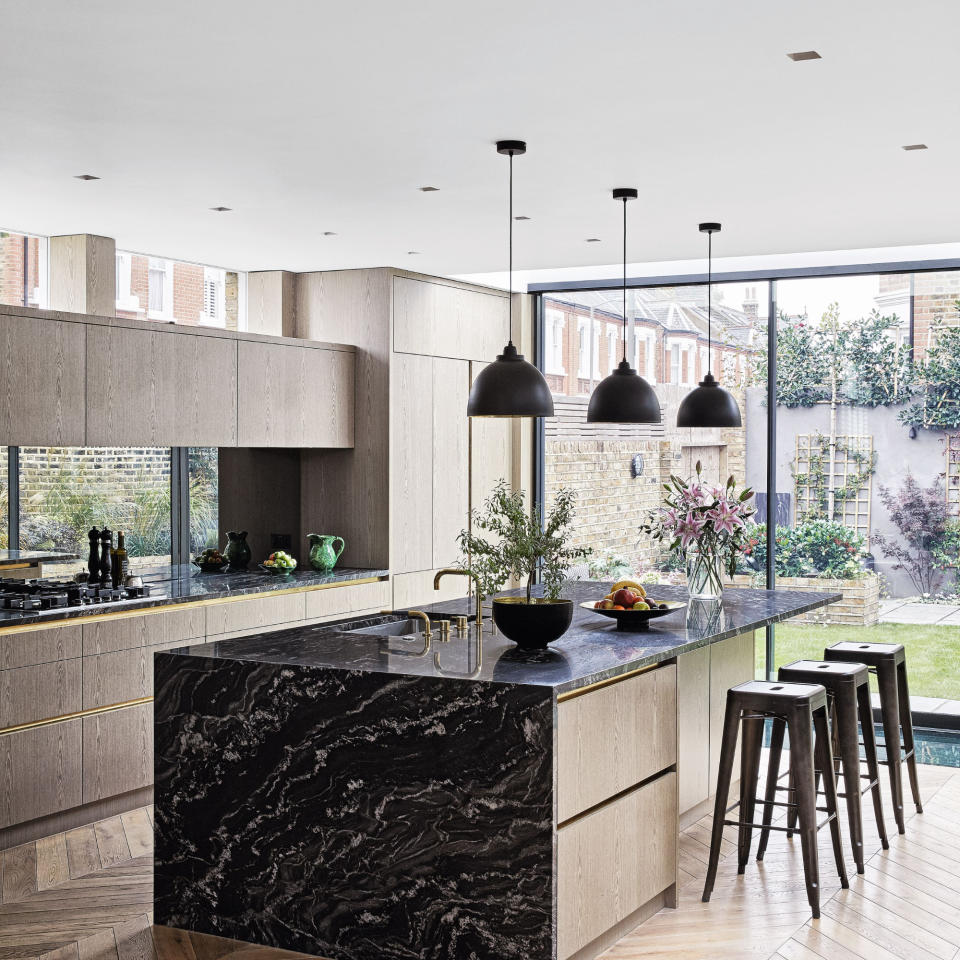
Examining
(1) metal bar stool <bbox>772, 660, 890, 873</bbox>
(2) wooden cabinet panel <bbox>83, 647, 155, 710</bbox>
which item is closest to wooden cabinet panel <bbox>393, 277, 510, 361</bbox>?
(2) wooden cabinet panel <bbox>83, 647, 155, 710</bbox>

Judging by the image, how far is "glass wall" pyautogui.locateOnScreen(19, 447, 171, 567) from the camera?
5.87 m

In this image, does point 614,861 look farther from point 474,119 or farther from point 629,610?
point 474,119

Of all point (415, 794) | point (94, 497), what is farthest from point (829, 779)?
point (94, 497)

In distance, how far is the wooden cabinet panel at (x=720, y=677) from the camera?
17.2 feet

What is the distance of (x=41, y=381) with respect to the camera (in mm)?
5145

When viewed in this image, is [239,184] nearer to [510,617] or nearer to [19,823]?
[510,617]

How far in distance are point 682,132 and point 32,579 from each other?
3577 mm

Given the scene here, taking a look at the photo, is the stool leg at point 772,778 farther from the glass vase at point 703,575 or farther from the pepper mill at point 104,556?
the pepper mill at point 104,556

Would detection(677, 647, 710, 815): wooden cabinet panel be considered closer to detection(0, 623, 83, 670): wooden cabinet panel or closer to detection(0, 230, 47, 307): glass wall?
detection(0, 623, 83, 670): wooden cabinet panel

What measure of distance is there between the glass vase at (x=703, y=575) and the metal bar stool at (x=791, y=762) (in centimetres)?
90

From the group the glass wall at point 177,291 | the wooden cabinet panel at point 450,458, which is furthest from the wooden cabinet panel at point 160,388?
the wooden cabinet panel at point 450,458

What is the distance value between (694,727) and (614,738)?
4.75 ft

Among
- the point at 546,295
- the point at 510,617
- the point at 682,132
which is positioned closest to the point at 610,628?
the point at 510,617

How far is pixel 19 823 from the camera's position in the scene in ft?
15.7
